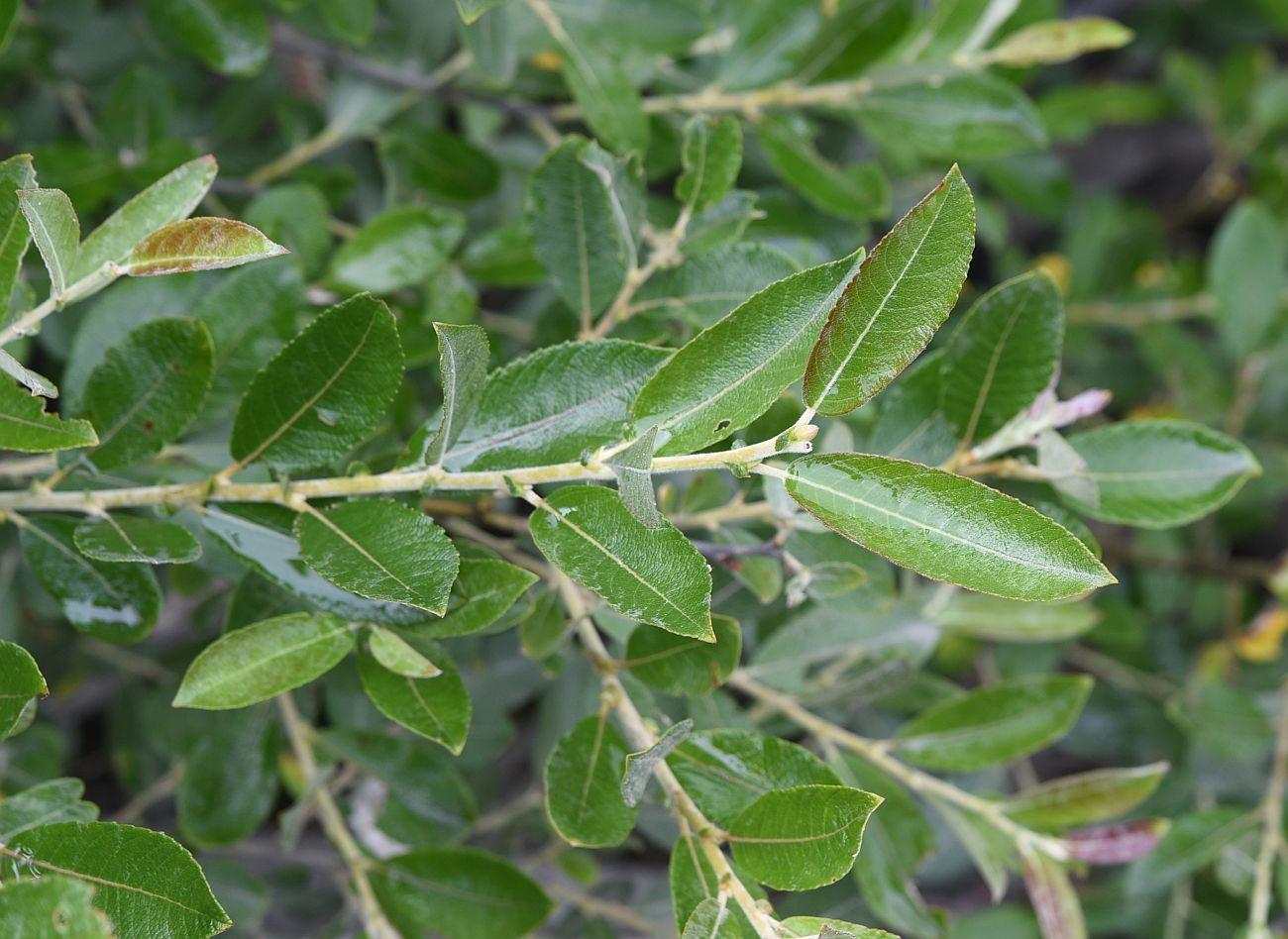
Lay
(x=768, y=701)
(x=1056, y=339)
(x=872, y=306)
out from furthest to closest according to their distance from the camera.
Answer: (x=768, y=701) → (x=1056, y=339) → (x=872, y=306)

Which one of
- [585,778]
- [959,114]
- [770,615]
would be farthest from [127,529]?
[959,114]

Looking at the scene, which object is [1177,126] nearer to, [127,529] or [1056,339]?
[1056,339]

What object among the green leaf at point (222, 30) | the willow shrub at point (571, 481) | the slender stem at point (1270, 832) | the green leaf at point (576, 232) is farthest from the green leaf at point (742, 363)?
the slender stem at point (1270, 832)

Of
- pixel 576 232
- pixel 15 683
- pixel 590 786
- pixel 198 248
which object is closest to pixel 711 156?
pixel 576 232

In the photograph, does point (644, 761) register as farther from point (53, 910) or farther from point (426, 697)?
point (53, 910)

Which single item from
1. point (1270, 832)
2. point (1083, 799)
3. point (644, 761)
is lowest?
point (1270, 832)

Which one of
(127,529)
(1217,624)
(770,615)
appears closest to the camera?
(127,529)
